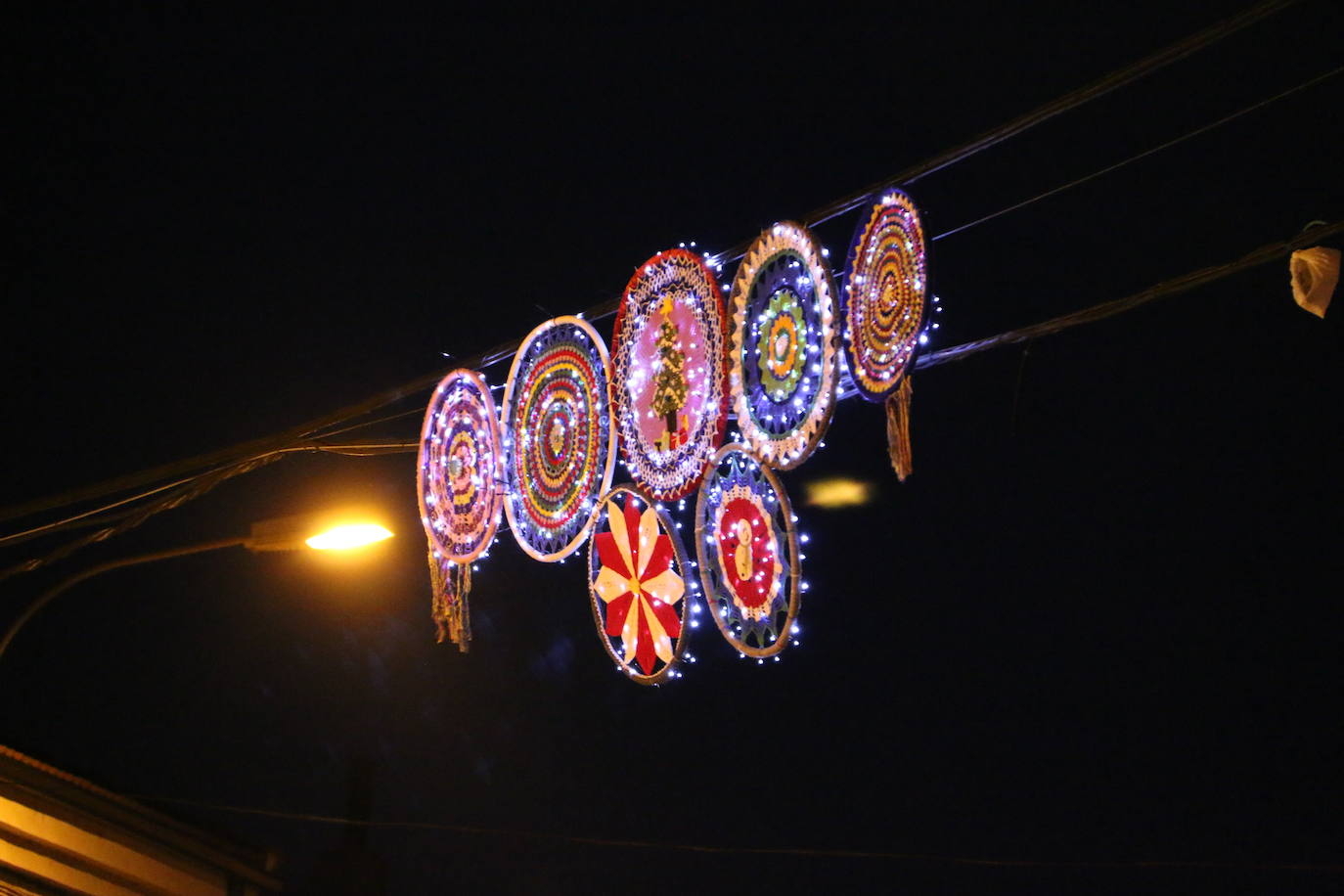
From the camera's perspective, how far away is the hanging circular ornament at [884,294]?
604 cm

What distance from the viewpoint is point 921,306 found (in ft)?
19.6

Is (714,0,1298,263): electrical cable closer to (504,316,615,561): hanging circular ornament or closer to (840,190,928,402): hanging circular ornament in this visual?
(840,190,928,402): hanging circular ornament

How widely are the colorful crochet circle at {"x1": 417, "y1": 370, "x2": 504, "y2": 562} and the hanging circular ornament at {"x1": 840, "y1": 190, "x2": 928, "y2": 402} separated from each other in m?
2.44

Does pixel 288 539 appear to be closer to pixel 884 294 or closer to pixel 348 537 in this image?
pixel 348 537

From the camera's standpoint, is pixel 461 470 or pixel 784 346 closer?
pixel 784 346

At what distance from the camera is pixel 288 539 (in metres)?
8.18

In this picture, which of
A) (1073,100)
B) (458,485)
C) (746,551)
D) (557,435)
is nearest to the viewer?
(1073,100)

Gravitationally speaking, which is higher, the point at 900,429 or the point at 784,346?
the point at 784,346

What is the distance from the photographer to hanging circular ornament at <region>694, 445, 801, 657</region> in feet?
21.8

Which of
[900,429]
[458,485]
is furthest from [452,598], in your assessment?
[900,429]

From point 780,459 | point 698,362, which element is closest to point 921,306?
point 780,459

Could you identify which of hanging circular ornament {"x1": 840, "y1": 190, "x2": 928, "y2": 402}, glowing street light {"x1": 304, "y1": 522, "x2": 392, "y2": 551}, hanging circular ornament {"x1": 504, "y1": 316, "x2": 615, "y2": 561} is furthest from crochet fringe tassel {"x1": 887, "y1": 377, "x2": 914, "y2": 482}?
glowing street light {"x1": 304, "y1": 522, "x2": 392, "y2": 551}

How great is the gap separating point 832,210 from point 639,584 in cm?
200

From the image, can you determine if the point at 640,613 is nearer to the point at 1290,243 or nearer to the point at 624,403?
the point at 624,403
